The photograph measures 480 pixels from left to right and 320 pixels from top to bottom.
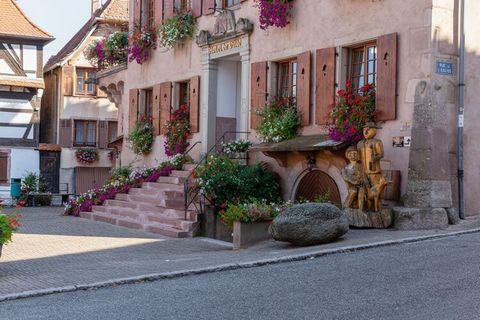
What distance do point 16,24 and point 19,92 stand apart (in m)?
2.83

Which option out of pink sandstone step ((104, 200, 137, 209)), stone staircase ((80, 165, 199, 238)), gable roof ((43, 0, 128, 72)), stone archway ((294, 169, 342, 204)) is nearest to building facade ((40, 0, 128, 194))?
gable roof ((43, 0, 128, 72))

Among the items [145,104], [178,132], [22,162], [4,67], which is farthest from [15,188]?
[178,132]

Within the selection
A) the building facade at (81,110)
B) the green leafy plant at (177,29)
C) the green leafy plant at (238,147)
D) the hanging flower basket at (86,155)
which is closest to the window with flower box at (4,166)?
the building facade at (81,110)

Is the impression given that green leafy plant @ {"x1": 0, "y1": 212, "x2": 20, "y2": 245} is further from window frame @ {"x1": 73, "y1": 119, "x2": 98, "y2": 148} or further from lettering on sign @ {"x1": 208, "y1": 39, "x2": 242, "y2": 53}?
window frame @ {"x1": 73, "y1": 119, "x2": 98, "y2": 148}

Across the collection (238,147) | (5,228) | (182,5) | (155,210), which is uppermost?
(182,5)

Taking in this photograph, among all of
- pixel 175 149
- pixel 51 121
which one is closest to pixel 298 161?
pixel 175 149

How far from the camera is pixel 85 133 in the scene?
32.6 meters

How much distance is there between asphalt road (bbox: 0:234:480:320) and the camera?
250 inches

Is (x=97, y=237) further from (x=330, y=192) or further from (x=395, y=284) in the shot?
(x=395, y=284)

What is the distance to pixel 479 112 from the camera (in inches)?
477

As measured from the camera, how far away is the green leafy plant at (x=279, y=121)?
14.2 metres

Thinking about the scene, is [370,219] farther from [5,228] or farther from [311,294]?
[5,228]

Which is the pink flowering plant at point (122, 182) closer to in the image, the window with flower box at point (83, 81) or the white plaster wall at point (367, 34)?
the white plaster wall at point (367, 34)

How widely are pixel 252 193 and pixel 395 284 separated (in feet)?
22.8
